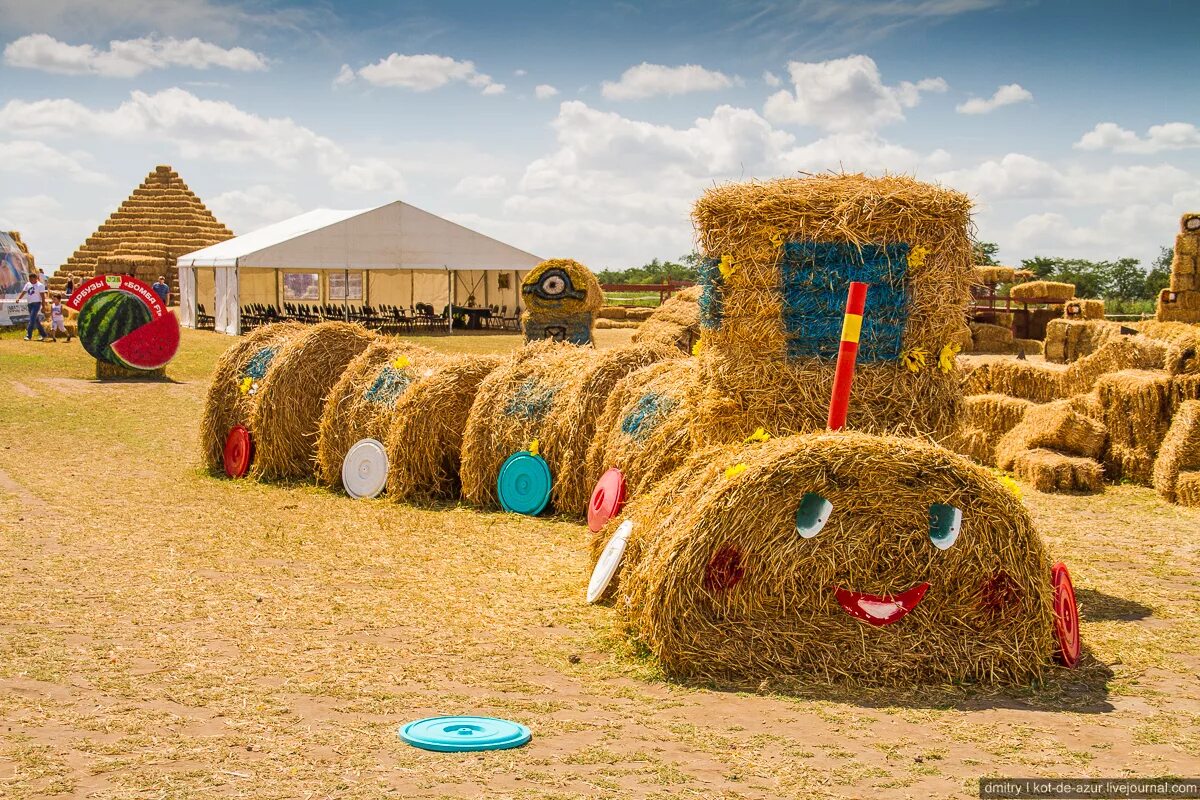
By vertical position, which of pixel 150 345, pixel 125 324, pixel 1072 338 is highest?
pixel 125 324

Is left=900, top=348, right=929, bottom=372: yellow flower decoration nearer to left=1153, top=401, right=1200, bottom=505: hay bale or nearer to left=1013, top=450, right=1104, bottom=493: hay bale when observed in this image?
left=1153, top=401, right=1200, bottom=505: hay bale

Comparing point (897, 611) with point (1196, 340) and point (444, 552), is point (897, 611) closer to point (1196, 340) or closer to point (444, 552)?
point (444, 552)

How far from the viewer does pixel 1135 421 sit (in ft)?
43.3

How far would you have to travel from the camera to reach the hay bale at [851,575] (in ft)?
20.6

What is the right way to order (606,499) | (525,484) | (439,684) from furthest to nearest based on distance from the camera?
(525,484)
(606,499)
(439,684)

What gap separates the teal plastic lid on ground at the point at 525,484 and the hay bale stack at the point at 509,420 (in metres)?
0.10

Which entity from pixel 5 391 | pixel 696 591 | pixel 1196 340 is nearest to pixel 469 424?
pixel 696 591

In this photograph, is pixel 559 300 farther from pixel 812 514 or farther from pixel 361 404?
pixel 812 514

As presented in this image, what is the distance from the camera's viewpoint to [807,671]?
6.27 m

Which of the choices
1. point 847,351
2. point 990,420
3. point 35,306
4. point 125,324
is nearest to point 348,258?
point 35,306

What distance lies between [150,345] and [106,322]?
952mm

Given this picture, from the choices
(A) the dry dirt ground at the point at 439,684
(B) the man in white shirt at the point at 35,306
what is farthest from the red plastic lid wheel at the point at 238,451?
(B) the man in white shirt at the point at 35,306

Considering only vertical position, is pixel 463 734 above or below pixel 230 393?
below

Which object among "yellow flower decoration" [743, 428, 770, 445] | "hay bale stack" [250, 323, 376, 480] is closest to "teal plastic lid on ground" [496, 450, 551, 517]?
"hay bale stack" [250, 323, 376, 480]
